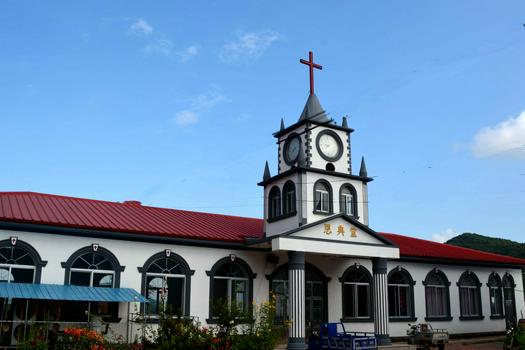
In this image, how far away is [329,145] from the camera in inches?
928

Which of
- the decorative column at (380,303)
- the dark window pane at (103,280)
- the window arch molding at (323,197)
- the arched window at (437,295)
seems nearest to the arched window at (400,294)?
the arched window at (437,295)

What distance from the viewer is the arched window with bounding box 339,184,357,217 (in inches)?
915

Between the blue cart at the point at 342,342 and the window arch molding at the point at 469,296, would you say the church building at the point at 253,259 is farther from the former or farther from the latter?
the blue cart at the point at 342,342

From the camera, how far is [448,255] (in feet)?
91.9

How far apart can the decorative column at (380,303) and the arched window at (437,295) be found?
5.31m

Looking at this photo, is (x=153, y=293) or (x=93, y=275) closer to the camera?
(x=93, y=275)

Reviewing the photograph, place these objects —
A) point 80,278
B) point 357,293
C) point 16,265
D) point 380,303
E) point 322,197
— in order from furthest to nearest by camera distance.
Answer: point 357,293 < point 322,197 < point 380,303 < point 80,278 < point 16,265

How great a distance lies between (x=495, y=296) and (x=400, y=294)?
7247mm

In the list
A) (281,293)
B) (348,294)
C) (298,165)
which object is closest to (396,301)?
(348,294)

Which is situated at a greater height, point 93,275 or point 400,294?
point 93,275

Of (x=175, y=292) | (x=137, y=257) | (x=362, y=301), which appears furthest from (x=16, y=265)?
(x=362, y=301)

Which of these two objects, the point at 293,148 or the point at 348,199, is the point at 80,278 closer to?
the point at 293,148

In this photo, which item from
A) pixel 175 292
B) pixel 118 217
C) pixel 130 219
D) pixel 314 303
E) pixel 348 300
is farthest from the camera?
pixel 348 300

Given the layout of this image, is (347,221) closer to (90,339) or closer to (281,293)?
(281,293)
